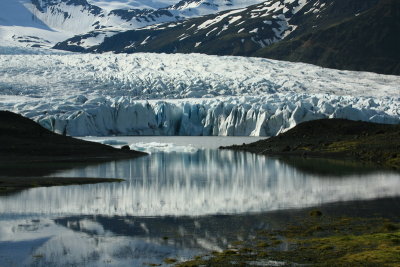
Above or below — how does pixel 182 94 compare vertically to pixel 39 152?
above

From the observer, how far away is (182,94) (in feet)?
317

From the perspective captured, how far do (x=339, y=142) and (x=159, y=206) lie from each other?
39.0 meters

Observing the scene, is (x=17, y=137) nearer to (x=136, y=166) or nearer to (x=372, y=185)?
(x=136, y=166)

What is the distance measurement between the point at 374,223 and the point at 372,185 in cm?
1175

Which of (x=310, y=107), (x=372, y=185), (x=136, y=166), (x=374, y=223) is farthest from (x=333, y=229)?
(x=310, y=107)

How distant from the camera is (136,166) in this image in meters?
47.2

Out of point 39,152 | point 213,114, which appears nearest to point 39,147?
point 39,152

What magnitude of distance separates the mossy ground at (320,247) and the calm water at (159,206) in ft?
3.04

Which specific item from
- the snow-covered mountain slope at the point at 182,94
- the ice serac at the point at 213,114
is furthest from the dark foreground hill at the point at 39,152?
the ice serac at the point at 213,114

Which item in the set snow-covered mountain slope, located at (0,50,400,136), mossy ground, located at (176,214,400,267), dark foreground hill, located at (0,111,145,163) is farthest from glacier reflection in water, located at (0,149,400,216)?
snow-covered mountain slope, located at (0,50,400,136)

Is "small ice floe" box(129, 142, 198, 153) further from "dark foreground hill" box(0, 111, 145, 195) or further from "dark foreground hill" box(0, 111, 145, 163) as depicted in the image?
"dark foreground hill" box(0, 111, 145, 195)

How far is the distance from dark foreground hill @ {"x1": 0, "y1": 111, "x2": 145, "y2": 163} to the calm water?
631cm

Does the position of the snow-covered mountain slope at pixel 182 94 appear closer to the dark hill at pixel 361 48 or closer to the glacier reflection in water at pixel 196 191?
the glacier reflection in water at pixel 196 191

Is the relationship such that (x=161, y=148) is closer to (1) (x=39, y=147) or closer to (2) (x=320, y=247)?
(1) (x=39, y=147)
